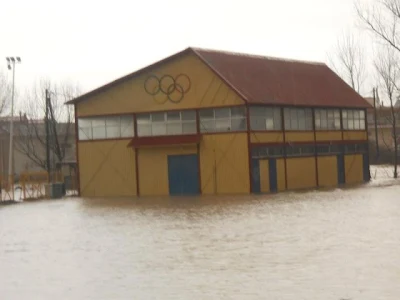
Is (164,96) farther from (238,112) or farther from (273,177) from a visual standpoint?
(273,177)

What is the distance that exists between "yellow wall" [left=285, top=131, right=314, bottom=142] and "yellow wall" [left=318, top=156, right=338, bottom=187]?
181 centimetres

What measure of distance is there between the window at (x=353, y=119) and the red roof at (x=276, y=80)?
2.18 feet

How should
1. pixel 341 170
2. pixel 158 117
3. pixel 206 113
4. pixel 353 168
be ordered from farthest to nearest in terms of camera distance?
1. pixel 353 168
2. pixel 341 170
3. pixel 158 117
4. pixel 206 113

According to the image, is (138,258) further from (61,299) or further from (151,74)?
(151,74)

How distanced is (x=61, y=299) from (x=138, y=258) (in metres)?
5.18

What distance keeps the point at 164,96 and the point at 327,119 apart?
477 inches

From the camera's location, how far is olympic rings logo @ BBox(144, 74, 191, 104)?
4862 centimetres

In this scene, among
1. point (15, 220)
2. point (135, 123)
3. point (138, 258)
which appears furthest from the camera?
point (135, 123)

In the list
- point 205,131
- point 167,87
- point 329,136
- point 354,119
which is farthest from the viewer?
point 354,119

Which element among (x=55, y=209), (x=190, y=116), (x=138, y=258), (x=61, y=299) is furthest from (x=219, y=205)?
(x=61, y=299)

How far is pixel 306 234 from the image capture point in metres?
22.4

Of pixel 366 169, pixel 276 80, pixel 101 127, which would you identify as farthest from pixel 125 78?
pixel 366 169

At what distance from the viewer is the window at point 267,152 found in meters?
46.4

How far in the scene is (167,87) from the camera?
49.2 meters
